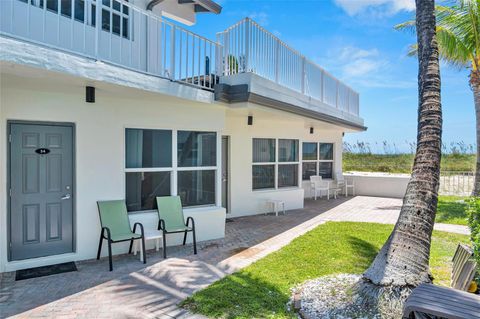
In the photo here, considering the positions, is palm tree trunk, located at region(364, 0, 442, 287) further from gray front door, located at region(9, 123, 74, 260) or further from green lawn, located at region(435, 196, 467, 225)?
green lawn, located at region(435, 196, 467, 225)

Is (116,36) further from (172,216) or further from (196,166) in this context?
(172,216)

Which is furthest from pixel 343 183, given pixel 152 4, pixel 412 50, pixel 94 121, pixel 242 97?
pixel 94 121

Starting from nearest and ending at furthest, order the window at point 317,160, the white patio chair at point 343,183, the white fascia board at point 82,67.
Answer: the white fascia board at point 82,67
the window at point 317,160
the white patio chair at point 343,183

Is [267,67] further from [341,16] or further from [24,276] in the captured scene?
[341,16]

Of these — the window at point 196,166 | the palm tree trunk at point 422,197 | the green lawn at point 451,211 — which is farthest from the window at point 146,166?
Answer: the green lawn at point 451,211

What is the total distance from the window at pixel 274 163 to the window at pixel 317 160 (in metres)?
2.54

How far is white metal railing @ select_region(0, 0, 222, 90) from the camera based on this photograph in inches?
234

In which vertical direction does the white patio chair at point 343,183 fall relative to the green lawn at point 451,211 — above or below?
above

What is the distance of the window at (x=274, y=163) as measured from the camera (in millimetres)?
11125

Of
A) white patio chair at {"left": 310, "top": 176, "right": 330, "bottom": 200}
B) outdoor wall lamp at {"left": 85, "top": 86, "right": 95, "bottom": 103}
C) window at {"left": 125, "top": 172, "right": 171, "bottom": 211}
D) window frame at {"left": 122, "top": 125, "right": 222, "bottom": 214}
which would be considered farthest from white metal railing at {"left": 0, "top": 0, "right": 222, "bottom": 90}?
white patio chair at {"left": 310, "top": 176, "right": 330, "bottom": 200}

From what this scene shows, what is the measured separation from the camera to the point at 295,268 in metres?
5.75

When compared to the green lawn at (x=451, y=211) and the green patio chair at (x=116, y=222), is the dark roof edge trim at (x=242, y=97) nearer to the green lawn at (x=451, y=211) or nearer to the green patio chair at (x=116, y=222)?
the green patio chair at (x=116, y=222)

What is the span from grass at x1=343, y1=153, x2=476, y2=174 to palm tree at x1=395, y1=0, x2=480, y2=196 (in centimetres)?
1113

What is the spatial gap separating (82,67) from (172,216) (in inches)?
142
